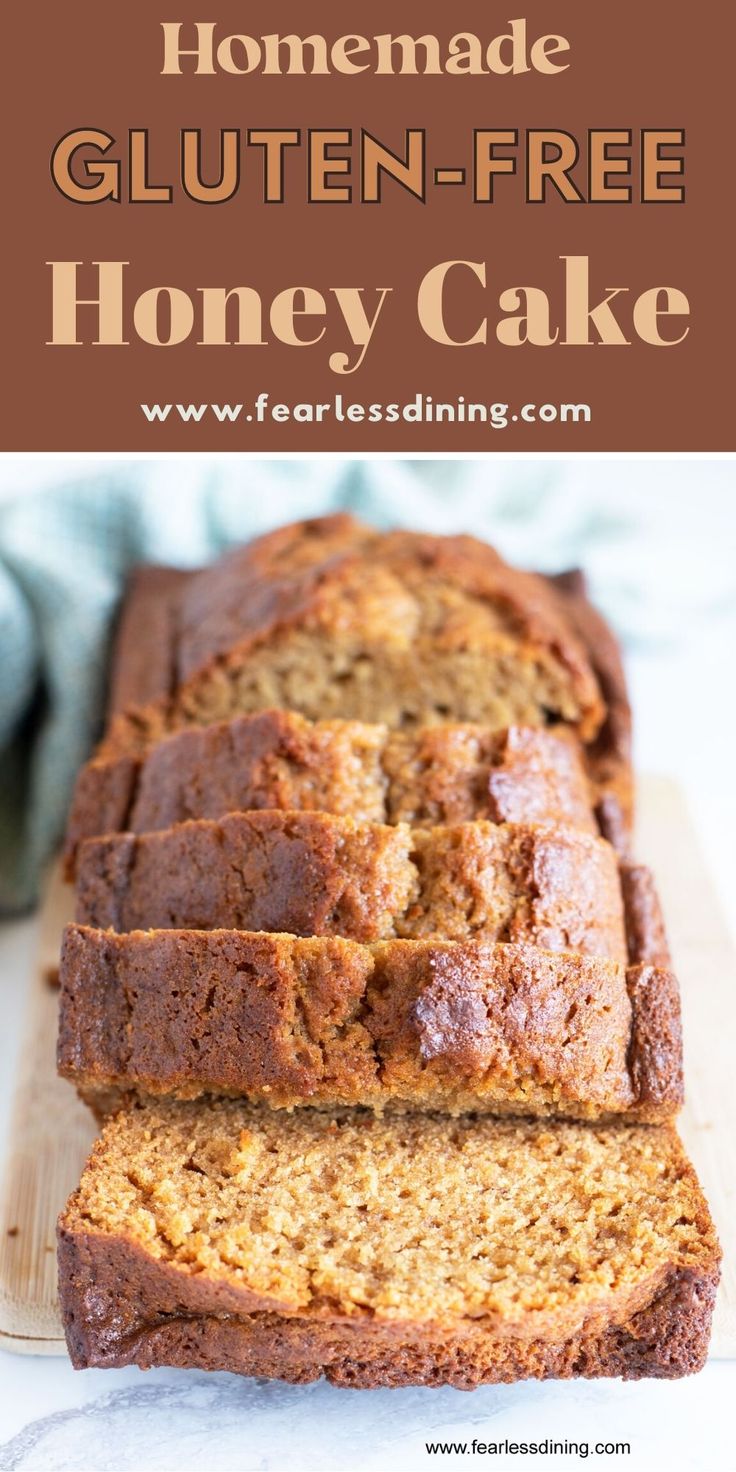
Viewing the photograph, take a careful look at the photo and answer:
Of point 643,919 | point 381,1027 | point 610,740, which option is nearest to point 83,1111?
point 381,1027

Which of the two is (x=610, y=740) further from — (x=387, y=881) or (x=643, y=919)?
(x=387, y=881)

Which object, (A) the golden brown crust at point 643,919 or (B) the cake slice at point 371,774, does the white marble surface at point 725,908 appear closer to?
(A) the golden brown crust at point 643,919

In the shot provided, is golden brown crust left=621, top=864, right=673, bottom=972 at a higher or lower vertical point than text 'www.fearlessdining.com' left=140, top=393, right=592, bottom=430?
lower

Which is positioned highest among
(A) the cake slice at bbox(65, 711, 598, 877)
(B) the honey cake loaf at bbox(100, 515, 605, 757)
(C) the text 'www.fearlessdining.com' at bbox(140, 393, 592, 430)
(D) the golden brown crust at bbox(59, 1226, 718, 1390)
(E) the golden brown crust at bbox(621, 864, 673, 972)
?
(C) the text 'www.fearlessdining.com' at bbox(140, 393, 592, 430)

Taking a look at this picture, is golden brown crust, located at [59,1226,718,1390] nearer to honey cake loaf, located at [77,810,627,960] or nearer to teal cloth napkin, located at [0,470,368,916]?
honey cake loaf, located at [77,810,627,960]

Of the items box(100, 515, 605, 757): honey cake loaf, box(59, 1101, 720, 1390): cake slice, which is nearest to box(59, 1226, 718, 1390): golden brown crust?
box(59, 1101, 720, 1390): cake slice

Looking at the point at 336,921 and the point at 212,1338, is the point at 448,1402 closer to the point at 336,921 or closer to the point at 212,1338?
the point at 212,1338

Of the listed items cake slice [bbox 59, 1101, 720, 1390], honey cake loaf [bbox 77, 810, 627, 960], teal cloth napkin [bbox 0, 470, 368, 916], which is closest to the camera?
cake slice [bbox 59, 1101, 720, 1390]
